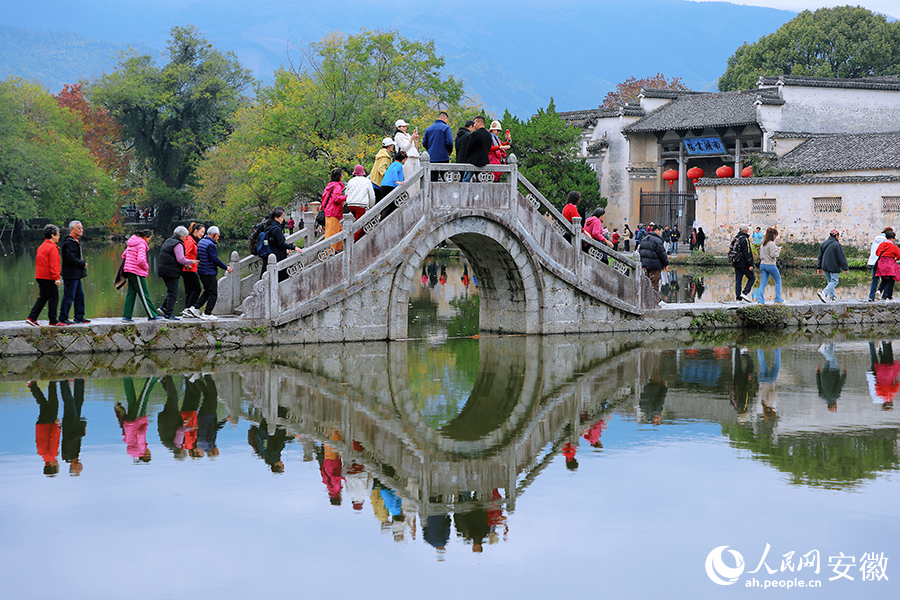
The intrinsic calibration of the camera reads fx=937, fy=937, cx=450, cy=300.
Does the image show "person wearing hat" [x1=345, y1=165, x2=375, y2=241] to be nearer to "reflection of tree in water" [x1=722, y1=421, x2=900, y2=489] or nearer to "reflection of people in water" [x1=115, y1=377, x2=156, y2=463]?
"reflection of people in water" [x1=115, y1=377, x2=156, y2=463]

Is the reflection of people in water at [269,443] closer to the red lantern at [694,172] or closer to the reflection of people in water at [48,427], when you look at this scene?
the reflection of people in water at [48,427]

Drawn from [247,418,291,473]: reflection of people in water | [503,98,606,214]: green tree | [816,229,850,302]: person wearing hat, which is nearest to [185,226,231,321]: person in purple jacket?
[247,418,291,473]: reflection of people in water

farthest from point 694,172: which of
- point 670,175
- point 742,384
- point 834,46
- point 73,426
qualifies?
point 73,426

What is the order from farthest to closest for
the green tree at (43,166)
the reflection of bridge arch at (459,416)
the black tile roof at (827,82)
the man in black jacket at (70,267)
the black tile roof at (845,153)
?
the green tree at (43,166)
the black tile roof at (827,82)
the black tile roof at (845,153)
the man in black jacket at (70,267)
the reflection of bridge arch at (459,416)

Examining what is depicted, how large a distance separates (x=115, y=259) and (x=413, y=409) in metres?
35.9

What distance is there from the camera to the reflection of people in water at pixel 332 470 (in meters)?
8.53

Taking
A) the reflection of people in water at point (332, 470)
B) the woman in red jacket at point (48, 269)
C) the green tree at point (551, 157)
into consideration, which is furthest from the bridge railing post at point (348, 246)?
the green tree at point (551, 157)

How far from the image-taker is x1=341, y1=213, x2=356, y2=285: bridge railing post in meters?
15.9

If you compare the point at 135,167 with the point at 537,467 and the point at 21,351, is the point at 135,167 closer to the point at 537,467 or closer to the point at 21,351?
the point at 21,351

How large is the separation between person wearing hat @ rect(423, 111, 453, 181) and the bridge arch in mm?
1078

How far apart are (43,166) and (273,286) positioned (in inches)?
1778

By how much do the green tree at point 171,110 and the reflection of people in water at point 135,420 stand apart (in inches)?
2167

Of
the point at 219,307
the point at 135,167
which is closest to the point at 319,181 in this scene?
the point at 219,307

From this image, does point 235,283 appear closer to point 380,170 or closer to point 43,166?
point 380,170
